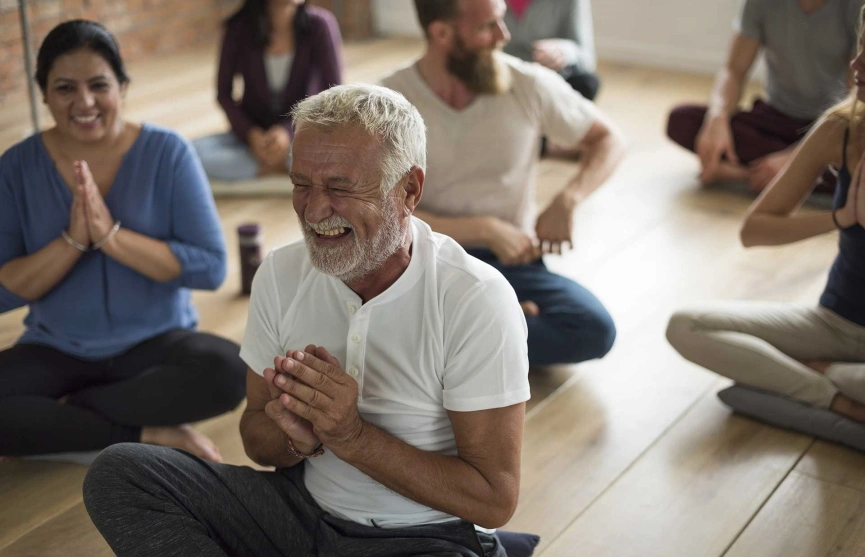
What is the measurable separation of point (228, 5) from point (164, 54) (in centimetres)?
64

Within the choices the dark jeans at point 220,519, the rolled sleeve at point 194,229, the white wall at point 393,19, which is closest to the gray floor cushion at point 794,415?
the dark jeans at point 220,519

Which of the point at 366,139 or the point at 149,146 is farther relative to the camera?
the point at 149,146

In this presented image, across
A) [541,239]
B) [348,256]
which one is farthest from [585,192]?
[348,256]

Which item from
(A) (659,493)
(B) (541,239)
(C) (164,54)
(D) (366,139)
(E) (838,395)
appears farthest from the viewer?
(C) (164,54)

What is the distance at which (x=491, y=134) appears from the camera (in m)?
2.70

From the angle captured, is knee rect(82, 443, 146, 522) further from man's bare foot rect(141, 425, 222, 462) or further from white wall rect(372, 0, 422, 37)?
white wall rect(372, 0, 422, 37)

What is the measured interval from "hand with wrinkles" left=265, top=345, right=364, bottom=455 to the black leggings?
3.07 feet

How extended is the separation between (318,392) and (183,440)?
3.32 ft

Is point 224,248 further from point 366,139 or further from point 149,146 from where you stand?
point 366,139

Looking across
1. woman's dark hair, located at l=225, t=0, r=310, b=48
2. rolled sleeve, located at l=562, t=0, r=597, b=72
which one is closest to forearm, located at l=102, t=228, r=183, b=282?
woman's dark hair, located at l=225, t=0, r=310, b=48

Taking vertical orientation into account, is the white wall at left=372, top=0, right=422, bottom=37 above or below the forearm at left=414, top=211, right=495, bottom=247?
below

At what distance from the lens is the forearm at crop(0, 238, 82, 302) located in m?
2.32

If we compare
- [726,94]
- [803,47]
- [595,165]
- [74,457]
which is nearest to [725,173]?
[726,94]

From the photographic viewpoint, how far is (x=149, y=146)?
2.42m
